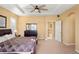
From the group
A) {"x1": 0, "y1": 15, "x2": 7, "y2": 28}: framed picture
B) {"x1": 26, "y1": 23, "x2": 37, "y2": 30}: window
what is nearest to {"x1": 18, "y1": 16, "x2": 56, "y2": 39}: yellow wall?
{"x1": 26, "y1": 23, "x2": 37, "y2": 30}: window

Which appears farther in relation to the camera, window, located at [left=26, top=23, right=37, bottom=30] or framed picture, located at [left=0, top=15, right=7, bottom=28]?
window, located at [left=26, top=23, right=37, bottom=30]

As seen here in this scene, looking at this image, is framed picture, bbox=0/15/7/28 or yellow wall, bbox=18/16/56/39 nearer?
framed picture, bbox=0/15/7/28

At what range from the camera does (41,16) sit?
9188 millimetres

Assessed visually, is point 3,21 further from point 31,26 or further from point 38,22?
point 38,22

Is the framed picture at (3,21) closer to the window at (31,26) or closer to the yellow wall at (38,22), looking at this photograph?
the yellow wall at (38,22)

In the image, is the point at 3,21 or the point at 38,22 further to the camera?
the point at 38,22

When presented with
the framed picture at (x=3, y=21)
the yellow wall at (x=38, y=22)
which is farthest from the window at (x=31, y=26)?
the framed picture at (x=3, y=21)

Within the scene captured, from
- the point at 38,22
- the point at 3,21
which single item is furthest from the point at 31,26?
the point at 3,21

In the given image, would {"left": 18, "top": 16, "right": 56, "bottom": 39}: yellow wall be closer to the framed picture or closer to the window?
the window

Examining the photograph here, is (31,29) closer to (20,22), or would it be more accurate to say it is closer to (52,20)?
(20,22)
